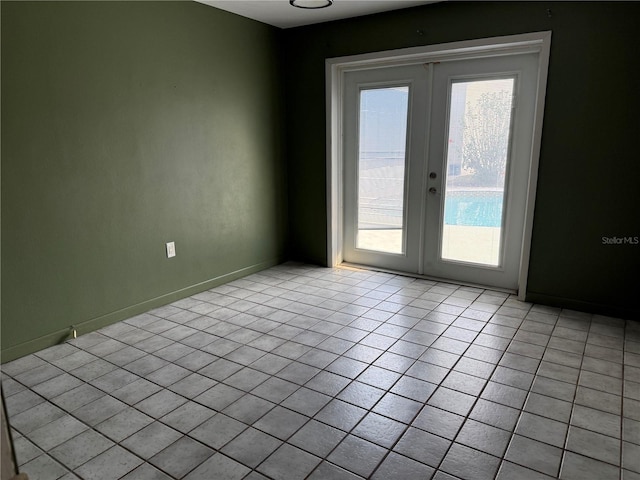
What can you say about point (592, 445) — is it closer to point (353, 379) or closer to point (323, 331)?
point (353, 379)

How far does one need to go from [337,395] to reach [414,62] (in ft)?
9.64

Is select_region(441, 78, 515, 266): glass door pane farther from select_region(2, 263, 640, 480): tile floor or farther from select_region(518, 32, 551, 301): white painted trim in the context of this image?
select_region(2, 263, 640, 480): tile floor

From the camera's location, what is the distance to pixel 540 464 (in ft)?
5.78

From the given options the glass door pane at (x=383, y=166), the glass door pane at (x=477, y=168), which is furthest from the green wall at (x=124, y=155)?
the glass door pane at (x=477, y=168)

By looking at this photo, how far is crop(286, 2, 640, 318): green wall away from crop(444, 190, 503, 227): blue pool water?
38 cm

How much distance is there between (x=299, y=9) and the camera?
12.0ft

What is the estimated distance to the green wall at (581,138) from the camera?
2.94 metres

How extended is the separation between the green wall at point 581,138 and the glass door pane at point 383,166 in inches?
21.5

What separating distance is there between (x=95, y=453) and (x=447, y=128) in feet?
11.2

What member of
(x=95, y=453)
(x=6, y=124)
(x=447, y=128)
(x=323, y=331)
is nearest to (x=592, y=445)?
(x=323, y=331)

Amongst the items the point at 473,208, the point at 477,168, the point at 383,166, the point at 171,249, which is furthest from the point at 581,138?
the point at 171,249

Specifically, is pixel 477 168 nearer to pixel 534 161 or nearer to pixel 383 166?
pixel 534 161

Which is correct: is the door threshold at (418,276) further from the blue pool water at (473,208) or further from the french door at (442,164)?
the blue pool water at (473,208)

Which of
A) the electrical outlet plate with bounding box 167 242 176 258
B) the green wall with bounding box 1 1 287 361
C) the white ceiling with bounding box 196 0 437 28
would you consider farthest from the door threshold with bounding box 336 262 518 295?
the white ceiling with bounding box 196 0 437 28
